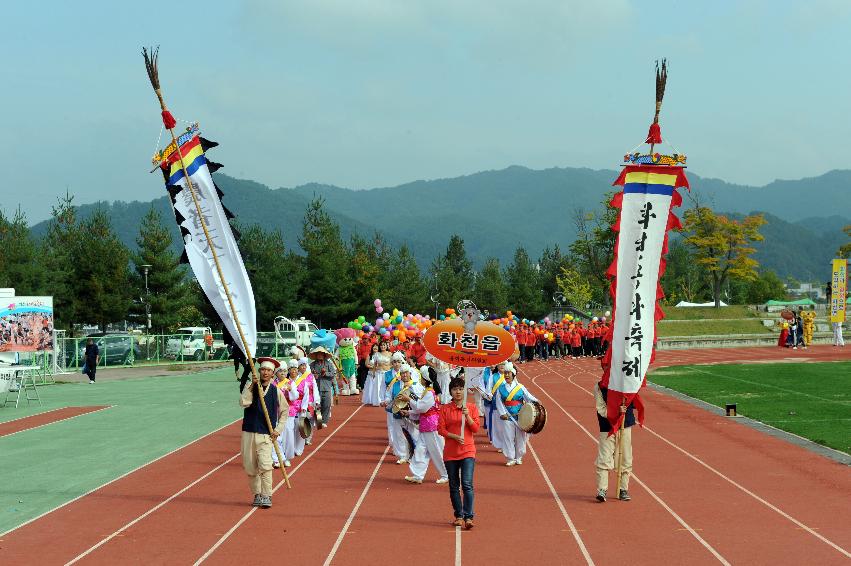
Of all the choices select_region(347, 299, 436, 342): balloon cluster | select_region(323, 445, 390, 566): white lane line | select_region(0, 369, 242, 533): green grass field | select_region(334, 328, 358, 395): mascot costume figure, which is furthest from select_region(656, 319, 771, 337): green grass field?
select_region(323, 445, 390, 566): white lane line

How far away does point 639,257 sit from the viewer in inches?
466

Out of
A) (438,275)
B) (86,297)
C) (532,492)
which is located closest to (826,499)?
(532,492)

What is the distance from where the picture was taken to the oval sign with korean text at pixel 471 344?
10.8 metres

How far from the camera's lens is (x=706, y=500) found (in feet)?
38.9

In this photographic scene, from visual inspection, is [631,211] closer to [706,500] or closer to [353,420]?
[706,500]

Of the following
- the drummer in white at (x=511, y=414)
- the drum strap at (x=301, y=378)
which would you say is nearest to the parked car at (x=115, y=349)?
the drum strap at (x=301, y=378)

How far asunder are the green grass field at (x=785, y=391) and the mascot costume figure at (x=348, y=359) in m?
9.72

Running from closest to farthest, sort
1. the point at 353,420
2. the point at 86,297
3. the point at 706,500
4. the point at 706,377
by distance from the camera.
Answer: the point at 706,500
the point at 353,420
the point at 706,377
the point at 86,297

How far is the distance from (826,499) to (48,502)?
9.88m

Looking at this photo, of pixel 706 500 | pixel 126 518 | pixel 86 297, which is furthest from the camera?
pixel 86 297

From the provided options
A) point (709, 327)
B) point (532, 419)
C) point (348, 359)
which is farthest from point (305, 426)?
point (709, 327)

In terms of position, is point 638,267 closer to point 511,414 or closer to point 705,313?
point 511,414

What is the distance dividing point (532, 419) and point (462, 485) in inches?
163

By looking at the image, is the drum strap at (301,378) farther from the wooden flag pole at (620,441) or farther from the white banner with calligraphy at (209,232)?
the wooden flag pole at (620,441)
